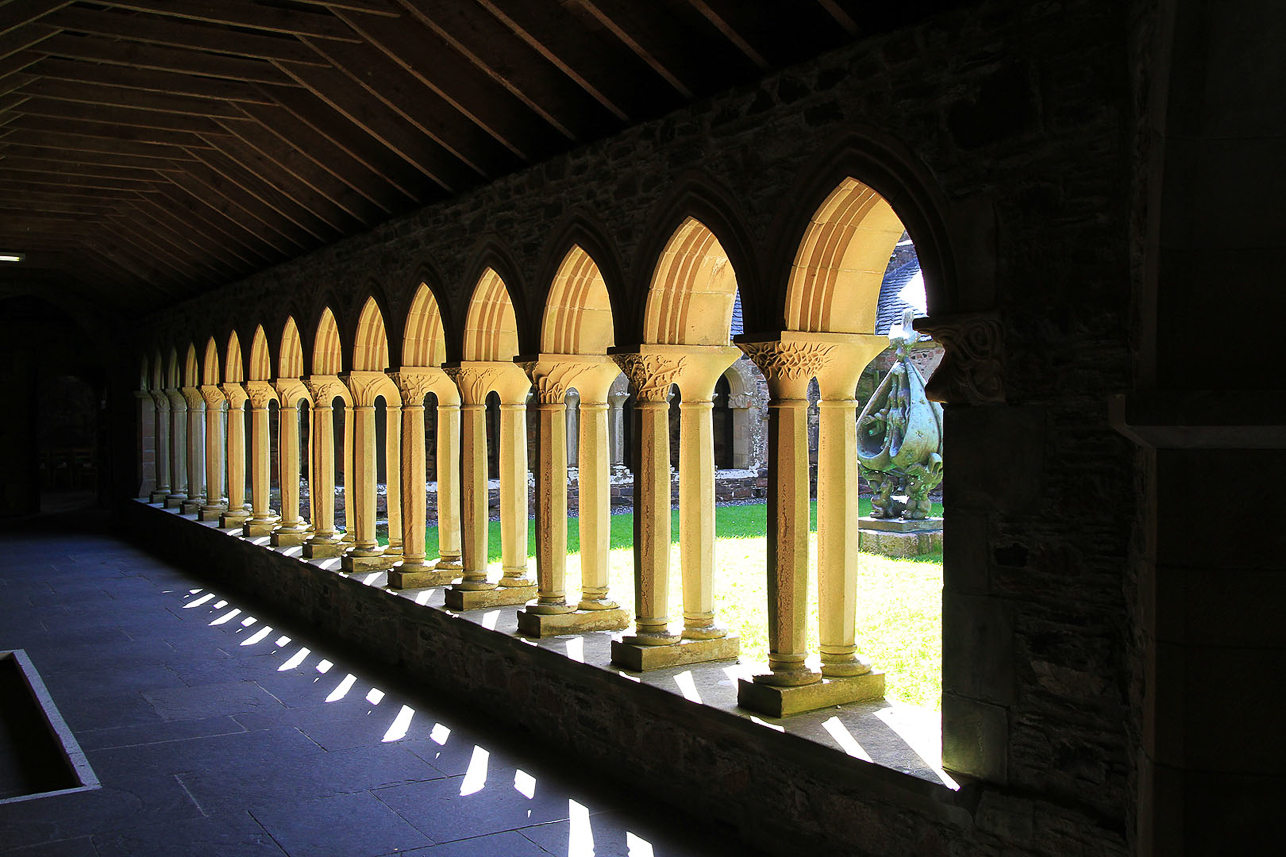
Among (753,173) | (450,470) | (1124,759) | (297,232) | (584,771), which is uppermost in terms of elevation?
(297,232)

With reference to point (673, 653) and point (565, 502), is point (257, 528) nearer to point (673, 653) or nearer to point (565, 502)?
point (565, 502)

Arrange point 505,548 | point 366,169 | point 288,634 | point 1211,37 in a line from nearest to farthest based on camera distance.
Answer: point 1211,37, point 505,548, point 366,169, point 288,634

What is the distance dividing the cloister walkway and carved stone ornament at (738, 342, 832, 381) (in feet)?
5.45

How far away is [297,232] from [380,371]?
1399 mm

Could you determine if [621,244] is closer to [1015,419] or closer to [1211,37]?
[1015,419]

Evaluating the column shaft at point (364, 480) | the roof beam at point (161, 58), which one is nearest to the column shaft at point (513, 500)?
the column shaft at point (364, 480)

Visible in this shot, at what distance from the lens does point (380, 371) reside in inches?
320

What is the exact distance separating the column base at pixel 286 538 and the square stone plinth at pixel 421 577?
2632 mm

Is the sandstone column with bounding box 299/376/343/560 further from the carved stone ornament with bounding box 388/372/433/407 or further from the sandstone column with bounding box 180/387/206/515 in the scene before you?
the sandstone column with bounding box 180/387/206/515

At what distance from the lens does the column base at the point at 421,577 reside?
22.8 feet

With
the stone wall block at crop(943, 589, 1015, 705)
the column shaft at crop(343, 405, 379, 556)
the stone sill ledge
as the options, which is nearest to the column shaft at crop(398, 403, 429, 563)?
the stone sill ledge

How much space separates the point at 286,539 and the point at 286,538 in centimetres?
1

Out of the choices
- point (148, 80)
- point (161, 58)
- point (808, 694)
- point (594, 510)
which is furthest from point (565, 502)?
point (148, 80)

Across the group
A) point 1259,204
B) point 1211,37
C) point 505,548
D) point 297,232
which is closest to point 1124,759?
point 1259,204
